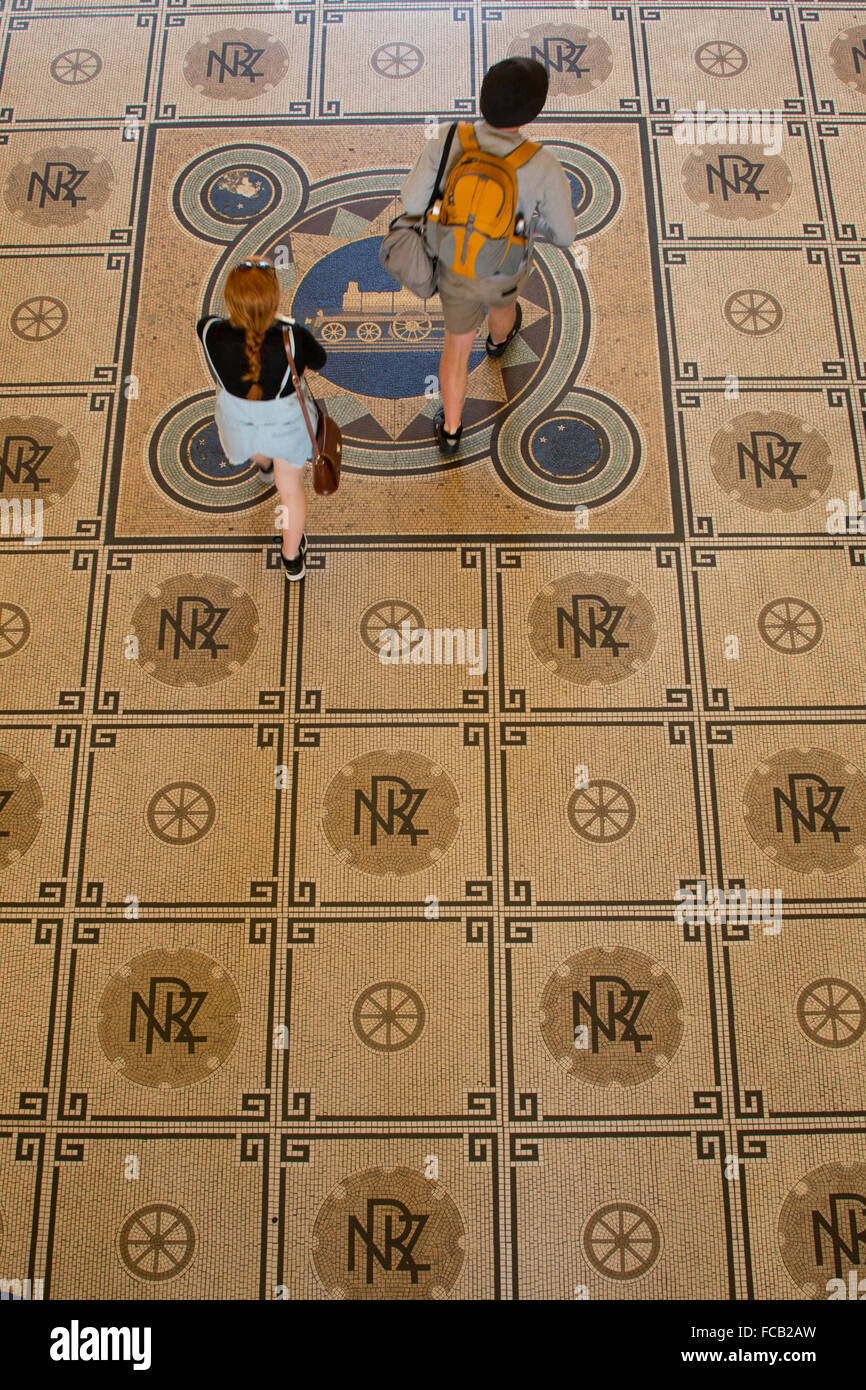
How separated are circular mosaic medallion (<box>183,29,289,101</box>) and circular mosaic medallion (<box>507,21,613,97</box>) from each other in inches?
→ 30.3

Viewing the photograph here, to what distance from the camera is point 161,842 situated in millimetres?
2650

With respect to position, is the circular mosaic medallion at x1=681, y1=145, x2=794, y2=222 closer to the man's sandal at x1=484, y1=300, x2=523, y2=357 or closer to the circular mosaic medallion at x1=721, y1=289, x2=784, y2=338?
the circular mosaic medallion at x1=721, y1=289, x2=784, y2=338

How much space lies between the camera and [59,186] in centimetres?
338

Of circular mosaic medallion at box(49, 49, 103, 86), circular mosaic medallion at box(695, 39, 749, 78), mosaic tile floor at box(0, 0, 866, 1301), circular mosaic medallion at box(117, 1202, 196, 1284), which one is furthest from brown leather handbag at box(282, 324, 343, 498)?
circular mosaic medallion at box(695, 39, 749, 78)

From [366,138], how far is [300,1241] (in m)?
3.12

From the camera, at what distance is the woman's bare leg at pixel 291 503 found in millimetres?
2582

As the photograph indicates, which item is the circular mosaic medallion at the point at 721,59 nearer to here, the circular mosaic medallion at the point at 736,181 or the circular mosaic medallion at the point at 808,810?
the circular mosaic medallion at the point at 736,181

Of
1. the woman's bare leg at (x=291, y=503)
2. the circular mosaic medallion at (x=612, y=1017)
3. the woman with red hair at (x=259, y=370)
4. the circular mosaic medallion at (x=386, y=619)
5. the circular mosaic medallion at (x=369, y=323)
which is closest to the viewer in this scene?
the woman with red hair at (x=259, y=370)

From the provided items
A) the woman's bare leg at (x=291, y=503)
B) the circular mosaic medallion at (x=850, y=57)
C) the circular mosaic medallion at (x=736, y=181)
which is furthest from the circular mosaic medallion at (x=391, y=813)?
the circular mosaic medallion at (x=850, y=57)

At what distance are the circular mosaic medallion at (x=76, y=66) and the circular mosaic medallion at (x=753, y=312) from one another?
2.17 metres

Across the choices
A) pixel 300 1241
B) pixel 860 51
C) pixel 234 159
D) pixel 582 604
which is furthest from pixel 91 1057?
pixel 860 51

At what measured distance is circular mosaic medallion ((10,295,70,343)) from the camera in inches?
125

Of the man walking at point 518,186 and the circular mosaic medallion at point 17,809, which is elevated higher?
the man walking at point 518,186

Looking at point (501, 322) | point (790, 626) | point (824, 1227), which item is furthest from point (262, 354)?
point (824, 1227)
